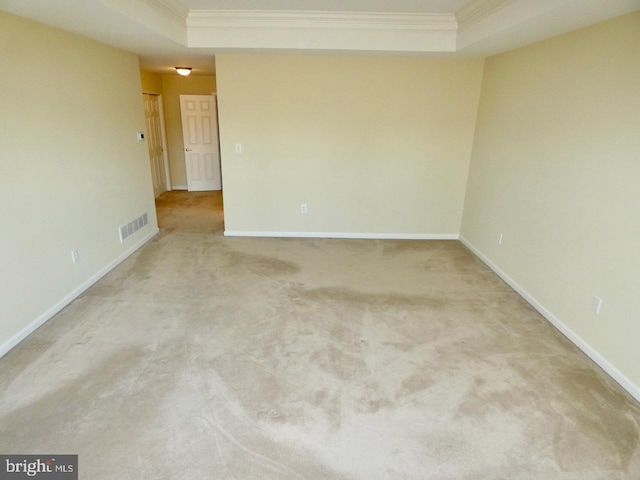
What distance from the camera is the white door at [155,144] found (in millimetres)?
7113

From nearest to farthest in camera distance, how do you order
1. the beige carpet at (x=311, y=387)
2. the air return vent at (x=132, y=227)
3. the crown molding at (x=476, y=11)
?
the beige carpet at (x=311, y=387) → the crown molding at (x=476, y=11) → the air return vent at (x=132, y=227)

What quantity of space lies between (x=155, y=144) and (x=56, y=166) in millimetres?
4538

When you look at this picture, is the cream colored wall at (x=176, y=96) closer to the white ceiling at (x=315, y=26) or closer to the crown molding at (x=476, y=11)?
the white ceiling at (x=315, y=26)

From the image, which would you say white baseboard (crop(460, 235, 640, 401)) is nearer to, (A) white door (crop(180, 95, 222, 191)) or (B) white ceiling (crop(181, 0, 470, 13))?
(B) white ceiling (crop(181, 0, 470, 13))

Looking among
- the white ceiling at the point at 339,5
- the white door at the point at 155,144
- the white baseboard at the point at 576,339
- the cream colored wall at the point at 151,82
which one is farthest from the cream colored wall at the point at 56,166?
the white baseboard at the point at 576,339

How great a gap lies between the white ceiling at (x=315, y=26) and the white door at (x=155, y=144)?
2828mm

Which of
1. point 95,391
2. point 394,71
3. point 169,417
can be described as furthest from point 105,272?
point 394,71

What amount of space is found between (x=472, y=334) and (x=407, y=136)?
2.87 meters

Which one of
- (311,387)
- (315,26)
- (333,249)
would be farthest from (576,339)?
(315,26)

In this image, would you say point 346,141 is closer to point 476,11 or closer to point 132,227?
point 476,11

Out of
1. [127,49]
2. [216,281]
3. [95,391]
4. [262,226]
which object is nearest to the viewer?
[95,391]

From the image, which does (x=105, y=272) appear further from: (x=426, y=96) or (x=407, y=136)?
(x=426, y=96)

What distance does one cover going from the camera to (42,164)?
304cm

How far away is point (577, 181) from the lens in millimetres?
2961
